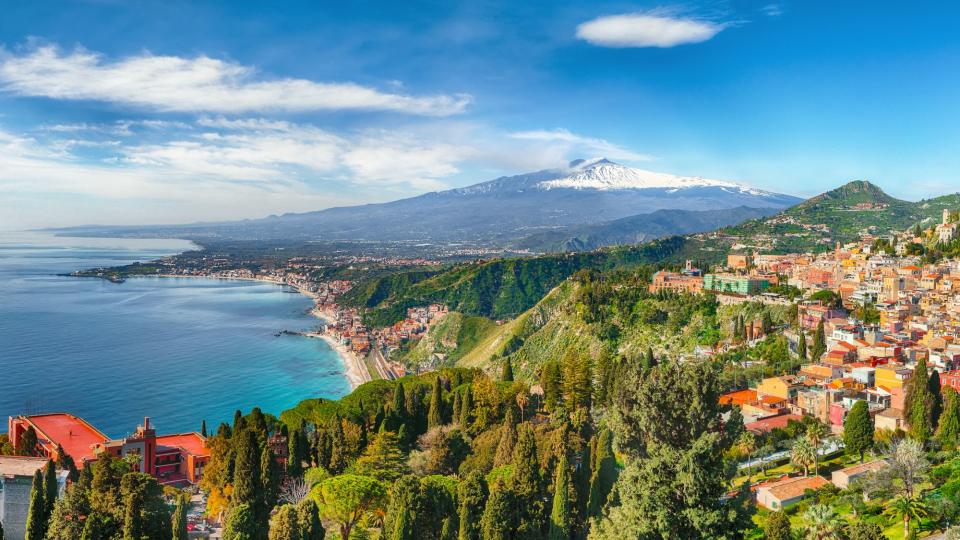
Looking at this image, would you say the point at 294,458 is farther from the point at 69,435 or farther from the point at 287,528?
the point at 69,435

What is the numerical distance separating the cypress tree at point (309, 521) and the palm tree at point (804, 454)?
15317 millimetres

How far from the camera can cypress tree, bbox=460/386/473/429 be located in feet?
83.3

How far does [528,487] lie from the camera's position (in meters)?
15.4

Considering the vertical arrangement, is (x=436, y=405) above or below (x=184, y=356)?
above

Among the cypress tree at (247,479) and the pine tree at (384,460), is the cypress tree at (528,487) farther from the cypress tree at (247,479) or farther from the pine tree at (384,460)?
the cypress tree at (247,479)

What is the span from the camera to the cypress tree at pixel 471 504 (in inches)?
554

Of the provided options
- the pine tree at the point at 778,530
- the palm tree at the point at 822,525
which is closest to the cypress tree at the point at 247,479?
the pine tree at the point at 778,530

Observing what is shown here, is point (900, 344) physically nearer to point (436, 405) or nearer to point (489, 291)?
point (436, 405)

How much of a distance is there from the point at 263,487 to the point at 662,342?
32.0m

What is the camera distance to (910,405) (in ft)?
74.3

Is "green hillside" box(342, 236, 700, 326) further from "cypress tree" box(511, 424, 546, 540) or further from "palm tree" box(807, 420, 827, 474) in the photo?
"cypress tree" box(511, 424, 546, 540)

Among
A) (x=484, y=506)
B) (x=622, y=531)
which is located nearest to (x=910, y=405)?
(x=484, y=506)

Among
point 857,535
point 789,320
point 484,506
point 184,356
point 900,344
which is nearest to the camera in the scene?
point 857,535

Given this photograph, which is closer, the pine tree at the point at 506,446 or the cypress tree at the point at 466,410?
the pine tree at the point at 506,446
